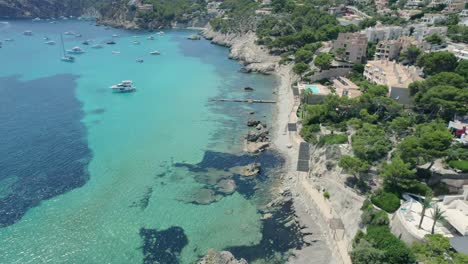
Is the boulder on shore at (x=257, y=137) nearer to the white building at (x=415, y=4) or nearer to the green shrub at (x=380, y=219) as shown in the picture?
the green shrub at (x=380, y=219)

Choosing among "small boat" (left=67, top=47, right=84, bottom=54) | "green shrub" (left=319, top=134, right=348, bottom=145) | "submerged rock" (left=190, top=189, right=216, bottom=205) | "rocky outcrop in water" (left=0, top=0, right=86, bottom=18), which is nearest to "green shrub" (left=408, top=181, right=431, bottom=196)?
"green shrub" (left=319, top=134, right=348, bottom=145)

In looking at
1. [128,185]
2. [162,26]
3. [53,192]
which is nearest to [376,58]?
[128,185]

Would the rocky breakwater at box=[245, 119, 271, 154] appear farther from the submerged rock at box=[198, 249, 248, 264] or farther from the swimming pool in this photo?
the submerged rock at box=[198, 249, 248, 264]

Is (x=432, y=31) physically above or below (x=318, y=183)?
above

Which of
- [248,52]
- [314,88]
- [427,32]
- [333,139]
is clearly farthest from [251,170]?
[248,52]

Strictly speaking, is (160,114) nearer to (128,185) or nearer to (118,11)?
(128,185)

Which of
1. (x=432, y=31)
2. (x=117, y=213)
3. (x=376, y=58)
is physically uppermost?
(x=432, y=31)

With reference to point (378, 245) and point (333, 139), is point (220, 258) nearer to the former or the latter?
point (378, 245)

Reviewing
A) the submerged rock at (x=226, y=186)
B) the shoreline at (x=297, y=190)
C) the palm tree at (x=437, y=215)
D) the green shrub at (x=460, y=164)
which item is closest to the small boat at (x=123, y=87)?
the shoreline at (x=297, y=190)
